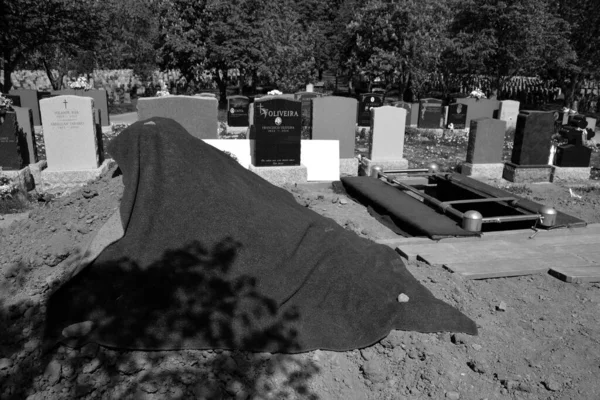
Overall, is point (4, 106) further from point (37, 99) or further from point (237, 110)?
point (37, 99)

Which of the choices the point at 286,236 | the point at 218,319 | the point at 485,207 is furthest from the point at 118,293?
the point at 485,207

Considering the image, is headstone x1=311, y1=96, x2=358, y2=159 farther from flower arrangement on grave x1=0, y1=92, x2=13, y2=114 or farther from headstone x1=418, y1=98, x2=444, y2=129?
headstone x1=418, y1=98, x2=444, y2=129

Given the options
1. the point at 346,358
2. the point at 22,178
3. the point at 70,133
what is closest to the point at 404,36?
the point at 70,133

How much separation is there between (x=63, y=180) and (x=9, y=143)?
3.64 feet

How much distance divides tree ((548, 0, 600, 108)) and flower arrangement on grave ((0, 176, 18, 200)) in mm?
24211

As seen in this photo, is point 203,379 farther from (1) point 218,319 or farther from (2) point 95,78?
(2) point 95,78

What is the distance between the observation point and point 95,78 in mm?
37781

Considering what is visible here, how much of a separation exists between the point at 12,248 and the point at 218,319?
9.25 feet

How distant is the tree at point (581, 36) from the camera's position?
24.9 m

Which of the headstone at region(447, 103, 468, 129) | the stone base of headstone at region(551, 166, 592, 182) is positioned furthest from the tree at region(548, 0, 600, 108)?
the stone base of headstone at region(551, 166, 592, 182)

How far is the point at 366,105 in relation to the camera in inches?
743

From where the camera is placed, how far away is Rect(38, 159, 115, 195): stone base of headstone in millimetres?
9508

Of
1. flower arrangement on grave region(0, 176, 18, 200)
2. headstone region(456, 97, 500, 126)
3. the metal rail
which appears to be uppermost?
headstone region(456, 97, 500, 126)

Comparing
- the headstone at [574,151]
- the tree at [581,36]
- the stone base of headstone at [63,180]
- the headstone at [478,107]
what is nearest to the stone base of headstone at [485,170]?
the headstone at [574,151]
